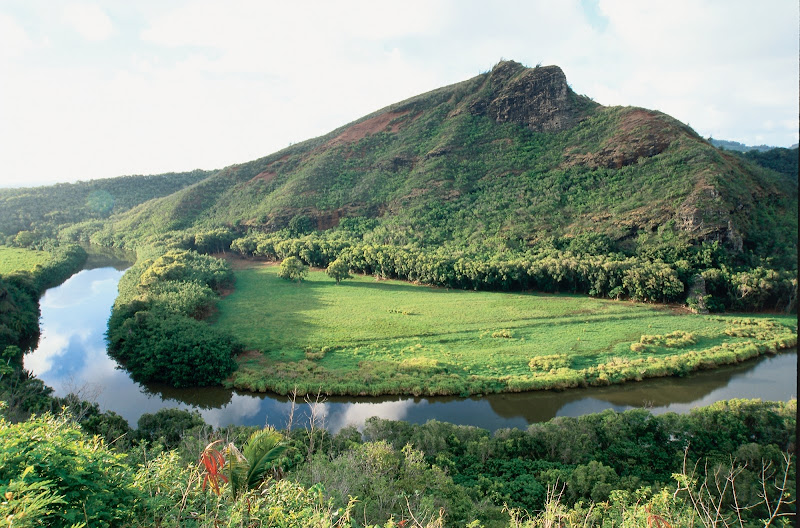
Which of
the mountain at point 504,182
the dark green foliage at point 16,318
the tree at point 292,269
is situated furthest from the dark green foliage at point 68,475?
the tree at point 292,269

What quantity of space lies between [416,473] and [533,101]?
7783 cm

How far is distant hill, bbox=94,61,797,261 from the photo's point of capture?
50.8 meters

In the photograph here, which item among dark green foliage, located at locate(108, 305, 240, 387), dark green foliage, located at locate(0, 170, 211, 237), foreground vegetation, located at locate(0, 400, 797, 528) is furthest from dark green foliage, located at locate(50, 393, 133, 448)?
dark green foliage, located at locate(0, 170, 211, 237)

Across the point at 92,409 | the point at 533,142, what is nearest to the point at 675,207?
the point at 533,142

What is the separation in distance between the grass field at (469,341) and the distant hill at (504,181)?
11081 millimetres

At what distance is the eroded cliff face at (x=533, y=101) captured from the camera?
249 feet

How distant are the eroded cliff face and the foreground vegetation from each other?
6575cm

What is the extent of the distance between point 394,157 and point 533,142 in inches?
1033

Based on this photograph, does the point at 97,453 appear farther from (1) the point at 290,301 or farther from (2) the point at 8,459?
(1) the point at 290,301

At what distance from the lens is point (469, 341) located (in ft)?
113

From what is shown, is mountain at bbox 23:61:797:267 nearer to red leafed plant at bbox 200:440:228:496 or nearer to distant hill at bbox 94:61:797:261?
distant hill at bbox 94:61:797:261

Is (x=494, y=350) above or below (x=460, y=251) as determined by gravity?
below

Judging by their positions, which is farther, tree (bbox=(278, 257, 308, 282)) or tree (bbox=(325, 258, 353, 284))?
tree (bbox=(278, 257, 308, 282))

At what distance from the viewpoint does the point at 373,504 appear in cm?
1112
